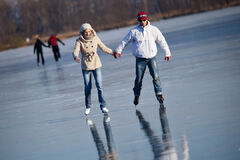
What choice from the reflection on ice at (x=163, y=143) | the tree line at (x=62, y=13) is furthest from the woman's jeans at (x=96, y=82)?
the tree line at (x=62, y=13)

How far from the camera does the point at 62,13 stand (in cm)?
12269

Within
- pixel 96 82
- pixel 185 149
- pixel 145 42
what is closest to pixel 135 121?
pixel 96 82

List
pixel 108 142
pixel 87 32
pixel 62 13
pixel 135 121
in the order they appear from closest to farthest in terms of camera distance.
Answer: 1. pixel 108 142
2. pixel 135 121
3. pixel 87 32
4. pixel 62 13

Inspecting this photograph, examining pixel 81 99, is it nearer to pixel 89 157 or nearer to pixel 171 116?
pixel 171 116

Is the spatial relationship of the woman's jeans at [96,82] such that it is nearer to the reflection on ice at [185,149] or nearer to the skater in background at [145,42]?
the skater in background at [145,42]

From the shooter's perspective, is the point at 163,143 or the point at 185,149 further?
the point at 163,143

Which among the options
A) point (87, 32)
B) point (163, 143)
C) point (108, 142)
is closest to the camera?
point (163, 143)

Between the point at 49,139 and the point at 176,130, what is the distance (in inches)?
74.9

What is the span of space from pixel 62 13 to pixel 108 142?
118238mm

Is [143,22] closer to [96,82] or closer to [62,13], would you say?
[96,82]

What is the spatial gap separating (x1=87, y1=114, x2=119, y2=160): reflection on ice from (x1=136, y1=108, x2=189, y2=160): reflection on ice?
0.45 metres

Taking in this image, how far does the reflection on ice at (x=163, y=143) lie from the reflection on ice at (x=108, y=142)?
448 mm

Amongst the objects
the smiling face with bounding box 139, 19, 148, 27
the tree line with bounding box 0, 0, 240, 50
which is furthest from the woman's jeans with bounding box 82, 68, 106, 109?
the tree line with bounding box 0, 0, 240, 50

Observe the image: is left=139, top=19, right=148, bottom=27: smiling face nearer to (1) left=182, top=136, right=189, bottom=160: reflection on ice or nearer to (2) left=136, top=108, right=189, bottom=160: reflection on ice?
(2) left=136, top=108, right=189, bottom=160: reflection on ice
